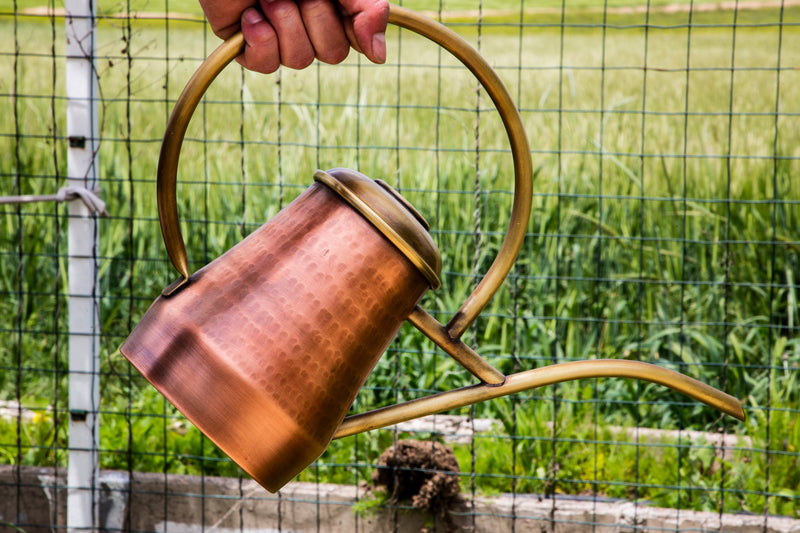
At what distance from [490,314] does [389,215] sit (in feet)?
6.96

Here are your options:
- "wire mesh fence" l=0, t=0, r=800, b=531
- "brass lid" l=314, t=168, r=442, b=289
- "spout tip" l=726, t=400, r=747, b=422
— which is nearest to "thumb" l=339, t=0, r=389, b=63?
"brass lid" l=314, t=168, r=442, b=289

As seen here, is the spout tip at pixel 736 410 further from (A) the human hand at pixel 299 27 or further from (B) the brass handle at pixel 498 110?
(A) the human hand at pixel 299 27

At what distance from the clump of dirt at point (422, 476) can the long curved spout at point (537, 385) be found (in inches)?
61.3

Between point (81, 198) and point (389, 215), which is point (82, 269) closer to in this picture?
point (81, 198)

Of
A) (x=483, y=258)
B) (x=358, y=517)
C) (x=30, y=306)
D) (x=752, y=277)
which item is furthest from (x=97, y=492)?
(x=752, y=277)

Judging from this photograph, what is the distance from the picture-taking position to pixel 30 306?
3.25 metres

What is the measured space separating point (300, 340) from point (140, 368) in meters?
0.13

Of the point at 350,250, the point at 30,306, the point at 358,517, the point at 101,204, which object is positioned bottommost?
the point at 358,517

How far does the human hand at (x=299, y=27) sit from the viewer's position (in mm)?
733

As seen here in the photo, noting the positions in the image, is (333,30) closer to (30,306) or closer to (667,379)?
(667,379)

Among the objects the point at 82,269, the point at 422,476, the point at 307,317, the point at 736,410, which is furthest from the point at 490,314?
the point at 307,317

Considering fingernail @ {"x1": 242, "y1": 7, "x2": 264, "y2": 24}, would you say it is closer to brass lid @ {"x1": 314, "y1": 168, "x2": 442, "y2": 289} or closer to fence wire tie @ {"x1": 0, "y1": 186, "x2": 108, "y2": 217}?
brass lid @ {"x1": 314, "y1": 168, "x2": 442, "y2": 289}

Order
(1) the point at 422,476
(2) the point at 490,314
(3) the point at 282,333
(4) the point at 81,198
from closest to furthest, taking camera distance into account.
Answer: (3) the point at 282,333 < (4) the point at 81,198 < (1) the point at 422,476 < (2) the point at 490,314

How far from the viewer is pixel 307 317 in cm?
70
